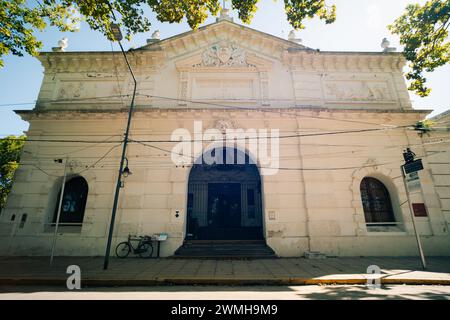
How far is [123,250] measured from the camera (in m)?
9.93

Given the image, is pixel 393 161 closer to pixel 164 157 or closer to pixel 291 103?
pixel 291 103

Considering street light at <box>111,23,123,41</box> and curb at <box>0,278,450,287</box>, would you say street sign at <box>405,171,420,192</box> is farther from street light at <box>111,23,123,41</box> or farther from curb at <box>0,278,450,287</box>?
street light at <box>111,23,123,41</box>

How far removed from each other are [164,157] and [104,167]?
11.2 feet

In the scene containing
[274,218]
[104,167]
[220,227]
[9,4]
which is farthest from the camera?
[220,227]

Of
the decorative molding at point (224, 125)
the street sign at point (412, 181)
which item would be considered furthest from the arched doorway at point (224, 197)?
the street sign at point (412, 181)

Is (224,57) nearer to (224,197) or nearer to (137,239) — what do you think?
(224,197)

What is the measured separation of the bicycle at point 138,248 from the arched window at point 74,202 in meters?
3.05

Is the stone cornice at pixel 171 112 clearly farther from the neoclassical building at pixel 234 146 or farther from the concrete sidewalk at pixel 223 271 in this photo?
the concrete sidewalk at pixel 223 271

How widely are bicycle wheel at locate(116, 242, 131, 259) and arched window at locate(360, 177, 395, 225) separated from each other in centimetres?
1283

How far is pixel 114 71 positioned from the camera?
13.0 meters

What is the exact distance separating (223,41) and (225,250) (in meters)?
13.1

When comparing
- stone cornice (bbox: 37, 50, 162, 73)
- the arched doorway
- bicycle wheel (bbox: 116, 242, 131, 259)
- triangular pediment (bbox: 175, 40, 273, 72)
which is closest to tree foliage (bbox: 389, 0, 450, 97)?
triangular pediment (bbox: 175, 40, 273, 72)

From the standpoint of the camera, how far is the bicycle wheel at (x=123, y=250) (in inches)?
388

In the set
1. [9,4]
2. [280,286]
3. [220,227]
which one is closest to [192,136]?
[220,227]
